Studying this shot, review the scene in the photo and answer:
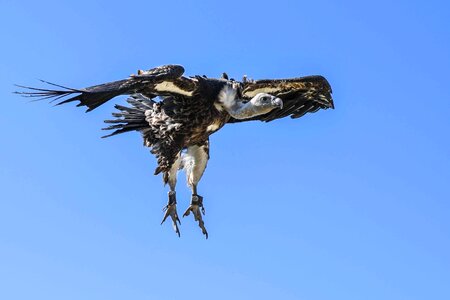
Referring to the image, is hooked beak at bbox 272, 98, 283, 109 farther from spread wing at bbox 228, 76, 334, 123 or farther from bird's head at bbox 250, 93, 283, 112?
spread wing at bbox 228, 76, 334, 123

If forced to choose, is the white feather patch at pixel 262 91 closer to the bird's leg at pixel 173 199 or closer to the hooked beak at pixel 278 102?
the hooked beak at pixel 278 102

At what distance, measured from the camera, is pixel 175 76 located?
56.3 ft

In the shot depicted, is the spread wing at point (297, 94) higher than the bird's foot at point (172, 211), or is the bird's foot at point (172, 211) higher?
the spread wing at point (297, 94)

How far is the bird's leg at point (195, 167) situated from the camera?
18.9m

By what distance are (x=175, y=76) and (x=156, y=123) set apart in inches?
51.4

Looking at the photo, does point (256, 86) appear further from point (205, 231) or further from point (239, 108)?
point (205, 231)

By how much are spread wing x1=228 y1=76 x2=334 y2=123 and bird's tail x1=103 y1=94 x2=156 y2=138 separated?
1.25 meters

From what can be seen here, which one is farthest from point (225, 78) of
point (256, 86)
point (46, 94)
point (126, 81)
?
point (46, 94)

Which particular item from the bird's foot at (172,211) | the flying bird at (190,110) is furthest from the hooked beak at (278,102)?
the bird's foot at (172,211)

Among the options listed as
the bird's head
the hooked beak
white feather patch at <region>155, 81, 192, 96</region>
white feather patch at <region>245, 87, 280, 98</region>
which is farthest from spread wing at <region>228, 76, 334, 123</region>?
white feather patch at <region>155, 81, 192, 96</region>

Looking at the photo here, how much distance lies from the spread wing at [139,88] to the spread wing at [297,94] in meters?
1.53

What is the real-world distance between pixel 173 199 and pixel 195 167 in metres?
0.74

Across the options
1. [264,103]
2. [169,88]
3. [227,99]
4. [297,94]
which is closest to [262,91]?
[297,94]

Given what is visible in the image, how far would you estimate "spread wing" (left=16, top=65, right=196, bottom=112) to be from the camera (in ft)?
53.1
